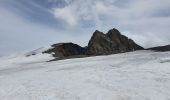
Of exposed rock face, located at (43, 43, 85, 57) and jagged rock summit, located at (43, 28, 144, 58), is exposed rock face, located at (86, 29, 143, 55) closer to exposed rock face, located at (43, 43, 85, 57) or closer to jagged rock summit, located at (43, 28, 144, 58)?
jagged rock summit, located at (43, 28, 144, 58)

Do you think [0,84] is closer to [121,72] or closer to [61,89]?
[61,89]

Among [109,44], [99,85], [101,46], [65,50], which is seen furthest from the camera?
[109,44]

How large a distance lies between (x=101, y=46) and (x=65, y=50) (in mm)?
7375

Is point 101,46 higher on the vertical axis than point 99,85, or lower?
higher

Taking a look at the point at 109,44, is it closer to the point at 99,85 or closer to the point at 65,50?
the point at 65,50

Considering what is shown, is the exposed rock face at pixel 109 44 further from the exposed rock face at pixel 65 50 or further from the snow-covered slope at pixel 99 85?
the snow-covered slope at pixel 99 85

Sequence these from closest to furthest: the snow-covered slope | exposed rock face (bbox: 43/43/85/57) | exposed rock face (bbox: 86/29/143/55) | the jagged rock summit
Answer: the snow-covered slope
exposed rock face (bbox: 43/43/85/57)
the jagged rock summit
exposed rock face (bbox: 86/29/143/55)

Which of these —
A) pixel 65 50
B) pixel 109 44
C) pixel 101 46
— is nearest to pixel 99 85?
pixel 101 46

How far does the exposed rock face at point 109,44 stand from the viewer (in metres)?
58.4

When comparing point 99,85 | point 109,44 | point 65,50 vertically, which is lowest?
point 99,85

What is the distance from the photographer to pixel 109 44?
6138 centimetres

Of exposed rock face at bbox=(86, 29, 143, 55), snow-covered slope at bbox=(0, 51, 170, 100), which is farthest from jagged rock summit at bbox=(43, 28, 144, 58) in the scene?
snow-covered slope at bbox=(0, 51, 170, 100)

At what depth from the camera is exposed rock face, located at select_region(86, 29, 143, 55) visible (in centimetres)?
5841

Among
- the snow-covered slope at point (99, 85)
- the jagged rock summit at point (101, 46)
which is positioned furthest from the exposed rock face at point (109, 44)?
the snow-covered slope at point (99, 85)
